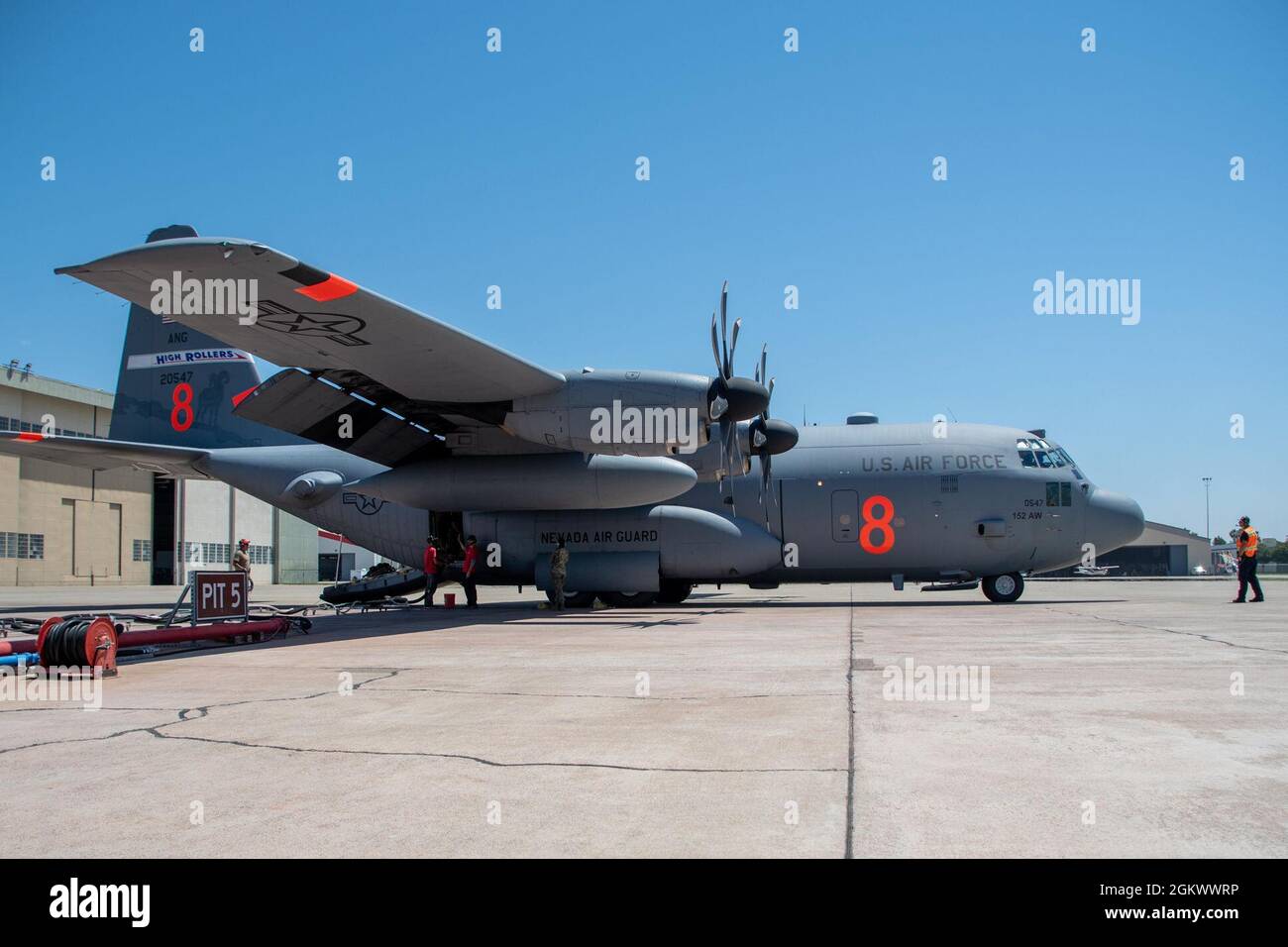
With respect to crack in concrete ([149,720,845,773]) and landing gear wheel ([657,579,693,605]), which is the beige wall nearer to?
landing gear wheel ([657,579,693,605])

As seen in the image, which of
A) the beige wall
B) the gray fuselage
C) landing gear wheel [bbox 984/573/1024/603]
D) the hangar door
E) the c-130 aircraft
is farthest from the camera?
the hangar door

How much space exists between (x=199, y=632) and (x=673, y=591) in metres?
11.7

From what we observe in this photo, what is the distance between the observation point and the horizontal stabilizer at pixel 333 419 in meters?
16.4

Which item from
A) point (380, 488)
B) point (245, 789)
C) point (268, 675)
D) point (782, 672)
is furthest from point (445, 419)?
point (245, 789)

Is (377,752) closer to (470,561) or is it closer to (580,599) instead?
(470,561)

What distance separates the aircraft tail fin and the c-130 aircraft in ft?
0.15

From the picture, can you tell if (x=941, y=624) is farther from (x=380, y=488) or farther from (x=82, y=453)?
(x=82, y=453)

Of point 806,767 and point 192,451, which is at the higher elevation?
point 192,451

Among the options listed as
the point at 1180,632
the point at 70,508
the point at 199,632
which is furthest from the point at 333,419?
the point at 70,508

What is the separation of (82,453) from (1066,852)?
2025cm

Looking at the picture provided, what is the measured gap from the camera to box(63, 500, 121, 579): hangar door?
45.9 metres

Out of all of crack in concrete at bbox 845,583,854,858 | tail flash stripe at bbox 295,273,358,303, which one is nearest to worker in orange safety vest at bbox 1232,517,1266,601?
crack in concrete at bbox 845,583,854,858
